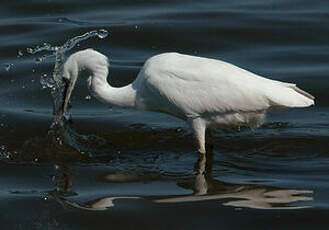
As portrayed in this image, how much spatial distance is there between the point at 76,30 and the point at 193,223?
26.4ft

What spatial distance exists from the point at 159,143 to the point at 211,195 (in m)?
1.84

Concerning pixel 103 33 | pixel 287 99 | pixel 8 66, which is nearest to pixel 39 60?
pixel 8 66

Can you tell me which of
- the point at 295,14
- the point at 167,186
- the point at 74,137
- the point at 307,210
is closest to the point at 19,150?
the point at 74,137

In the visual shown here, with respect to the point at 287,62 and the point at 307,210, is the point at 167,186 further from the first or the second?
the point at 287,62

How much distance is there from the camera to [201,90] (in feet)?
31.8

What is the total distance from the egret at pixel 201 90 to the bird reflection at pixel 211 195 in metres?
0.75

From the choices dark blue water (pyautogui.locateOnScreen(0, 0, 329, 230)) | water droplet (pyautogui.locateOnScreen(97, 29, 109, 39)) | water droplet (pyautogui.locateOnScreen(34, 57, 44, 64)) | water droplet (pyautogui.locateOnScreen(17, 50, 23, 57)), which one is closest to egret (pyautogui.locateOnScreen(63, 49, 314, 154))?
dark blue water (pyautogui.locateOnScreen(0, 0, 329, 230))

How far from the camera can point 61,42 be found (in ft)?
49.6

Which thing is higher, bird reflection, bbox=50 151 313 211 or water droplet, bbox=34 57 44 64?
water droplet, bbox=34 57 44 64

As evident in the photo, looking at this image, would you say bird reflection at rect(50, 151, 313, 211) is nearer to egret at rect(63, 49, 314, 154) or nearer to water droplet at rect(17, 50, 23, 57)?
egret at rect(63, 49, 314, 154)

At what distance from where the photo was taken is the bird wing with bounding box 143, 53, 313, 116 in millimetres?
9594

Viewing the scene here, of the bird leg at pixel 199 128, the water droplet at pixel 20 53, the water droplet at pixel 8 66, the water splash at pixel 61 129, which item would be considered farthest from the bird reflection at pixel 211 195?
the water droplet at pixel 20 53

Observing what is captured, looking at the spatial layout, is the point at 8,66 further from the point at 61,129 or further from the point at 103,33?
the point at 61,129

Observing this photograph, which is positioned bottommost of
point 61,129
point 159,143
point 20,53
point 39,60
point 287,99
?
point 159,143
